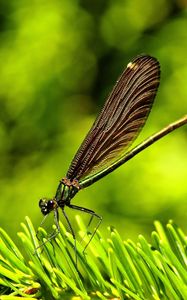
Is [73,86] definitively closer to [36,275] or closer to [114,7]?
[114,7]

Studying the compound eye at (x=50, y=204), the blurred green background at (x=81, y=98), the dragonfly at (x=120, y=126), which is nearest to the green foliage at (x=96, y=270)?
the compound eye at (x=50, y=204)

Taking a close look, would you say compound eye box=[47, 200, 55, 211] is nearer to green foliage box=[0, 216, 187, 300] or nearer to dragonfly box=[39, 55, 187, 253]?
dragonfly box=[39, 55, 187, 253]

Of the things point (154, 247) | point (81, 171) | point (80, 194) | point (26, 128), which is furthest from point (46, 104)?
point (154, 247)

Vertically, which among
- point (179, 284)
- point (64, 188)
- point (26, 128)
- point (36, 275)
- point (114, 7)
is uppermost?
point (114, 7)

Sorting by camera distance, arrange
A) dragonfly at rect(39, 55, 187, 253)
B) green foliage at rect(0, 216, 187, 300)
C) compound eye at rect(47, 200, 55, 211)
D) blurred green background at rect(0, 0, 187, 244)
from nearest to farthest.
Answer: green foliage at rect(0, 216, 187, 300) < compound eye at rect(47, 200, 55, 211) < dragonfly at rect(39, 55, 187, 253) < blurred green background at rect(0, 0, 187, 244)

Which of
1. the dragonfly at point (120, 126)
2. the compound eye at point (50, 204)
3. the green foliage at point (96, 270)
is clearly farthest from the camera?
the dragonfly at point (120, 126)

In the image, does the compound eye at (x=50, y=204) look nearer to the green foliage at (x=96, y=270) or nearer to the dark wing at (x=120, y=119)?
the dark wing at (x=120, y=119)

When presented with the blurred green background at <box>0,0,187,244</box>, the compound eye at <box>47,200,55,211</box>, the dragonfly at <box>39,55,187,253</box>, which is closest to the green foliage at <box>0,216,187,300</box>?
the compound eye at <box>47,200,55,211</box>
